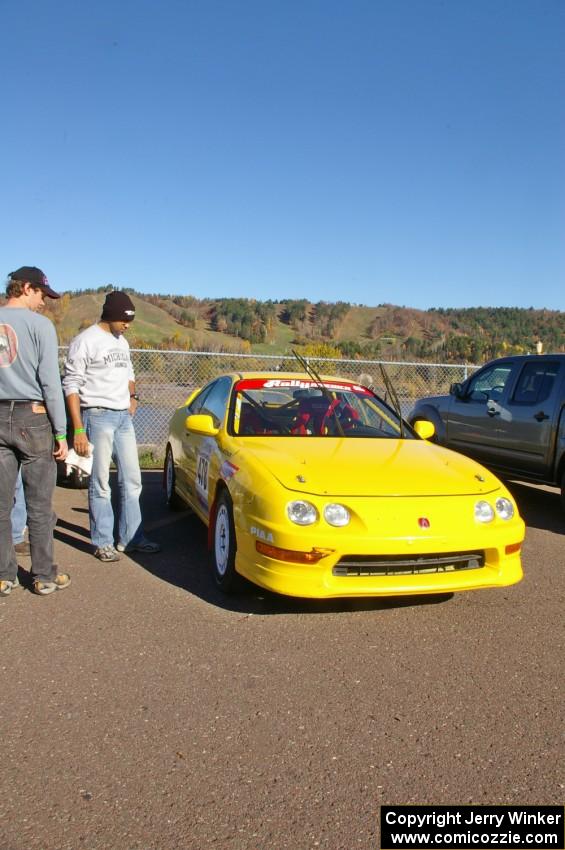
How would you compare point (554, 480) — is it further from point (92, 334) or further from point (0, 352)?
point (0, 352)

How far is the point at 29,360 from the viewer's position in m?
3.93

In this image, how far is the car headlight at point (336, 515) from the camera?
3.65 meters

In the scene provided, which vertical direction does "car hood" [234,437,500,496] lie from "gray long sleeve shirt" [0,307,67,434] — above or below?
below

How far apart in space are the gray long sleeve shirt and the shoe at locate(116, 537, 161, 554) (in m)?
1.51

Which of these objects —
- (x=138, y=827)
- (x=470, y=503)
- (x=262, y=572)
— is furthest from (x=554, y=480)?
(x=138, y=827)

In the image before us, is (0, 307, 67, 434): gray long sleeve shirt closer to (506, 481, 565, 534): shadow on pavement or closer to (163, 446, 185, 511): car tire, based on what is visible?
(163, 446, 185, 511): car tire

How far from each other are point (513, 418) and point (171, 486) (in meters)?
3.80

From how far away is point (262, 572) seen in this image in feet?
12.3

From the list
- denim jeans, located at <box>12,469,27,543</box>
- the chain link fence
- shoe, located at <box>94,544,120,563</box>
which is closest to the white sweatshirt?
denim jeans, located at <box>12,469,27,543</box>

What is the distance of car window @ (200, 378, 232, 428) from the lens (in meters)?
5.16

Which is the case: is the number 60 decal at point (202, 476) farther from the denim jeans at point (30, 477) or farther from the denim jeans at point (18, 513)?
the denim jeans at point (18, 513)

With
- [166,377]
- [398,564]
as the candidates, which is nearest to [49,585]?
[398,564]

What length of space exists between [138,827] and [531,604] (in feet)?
9.86

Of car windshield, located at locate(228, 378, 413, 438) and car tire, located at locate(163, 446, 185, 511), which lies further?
car tire, located at locate(163, 446, 185, 511)
